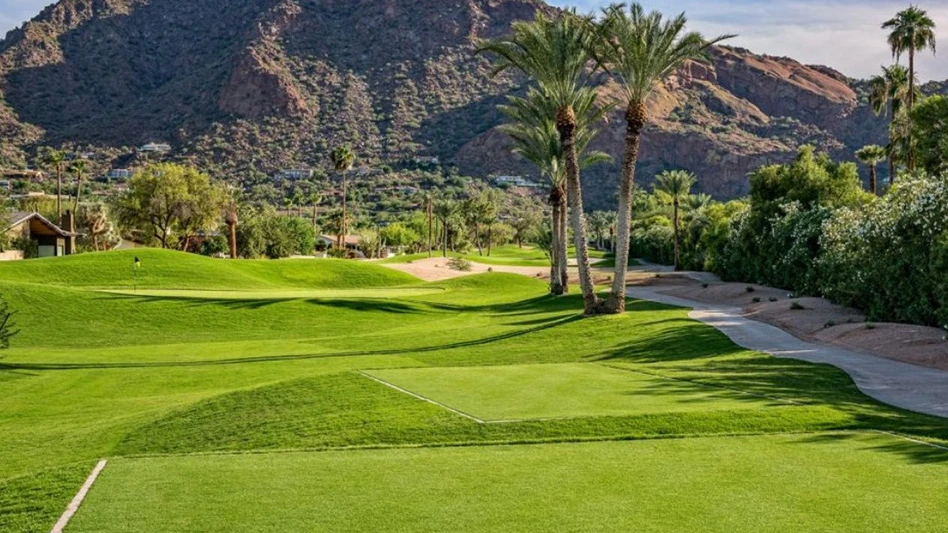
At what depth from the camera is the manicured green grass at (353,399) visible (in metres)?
9.99

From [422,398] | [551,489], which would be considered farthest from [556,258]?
[551,489]

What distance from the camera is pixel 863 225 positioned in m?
32.7

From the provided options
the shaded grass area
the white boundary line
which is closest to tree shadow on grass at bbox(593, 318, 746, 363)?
the white boundary line

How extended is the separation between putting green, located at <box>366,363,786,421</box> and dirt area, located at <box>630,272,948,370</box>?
7.57m

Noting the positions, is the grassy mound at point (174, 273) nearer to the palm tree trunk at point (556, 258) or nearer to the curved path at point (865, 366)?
the palm tree trunk at point (556, 258)

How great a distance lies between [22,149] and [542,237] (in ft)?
404

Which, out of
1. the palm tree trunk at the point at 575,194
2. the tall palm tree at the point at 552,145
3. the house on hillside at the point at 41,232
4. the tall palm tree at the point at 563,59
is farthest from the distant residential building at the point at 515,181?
the palm tree trunk at the point at 575,194

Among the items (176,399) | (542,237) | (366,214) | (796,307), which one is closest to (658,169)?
(366,214)

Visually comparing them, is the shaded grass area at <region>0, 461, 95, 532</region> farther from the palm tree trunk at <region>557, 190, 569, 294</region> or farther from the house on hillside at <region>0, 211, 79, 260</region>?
the house on hillside at <region>0, 211, 79, 260</region>

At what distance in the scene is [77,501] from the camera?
977cm

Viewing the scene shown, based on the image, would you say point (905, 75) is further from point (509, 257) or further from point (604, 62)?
point (509, 257)

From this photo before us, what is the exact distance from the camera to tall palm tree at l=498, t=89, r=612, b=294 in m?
49.3

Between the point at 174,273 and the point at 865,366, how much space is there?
1780 inches

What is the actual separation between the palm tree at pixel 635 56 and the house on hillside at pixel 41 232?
5661cm
